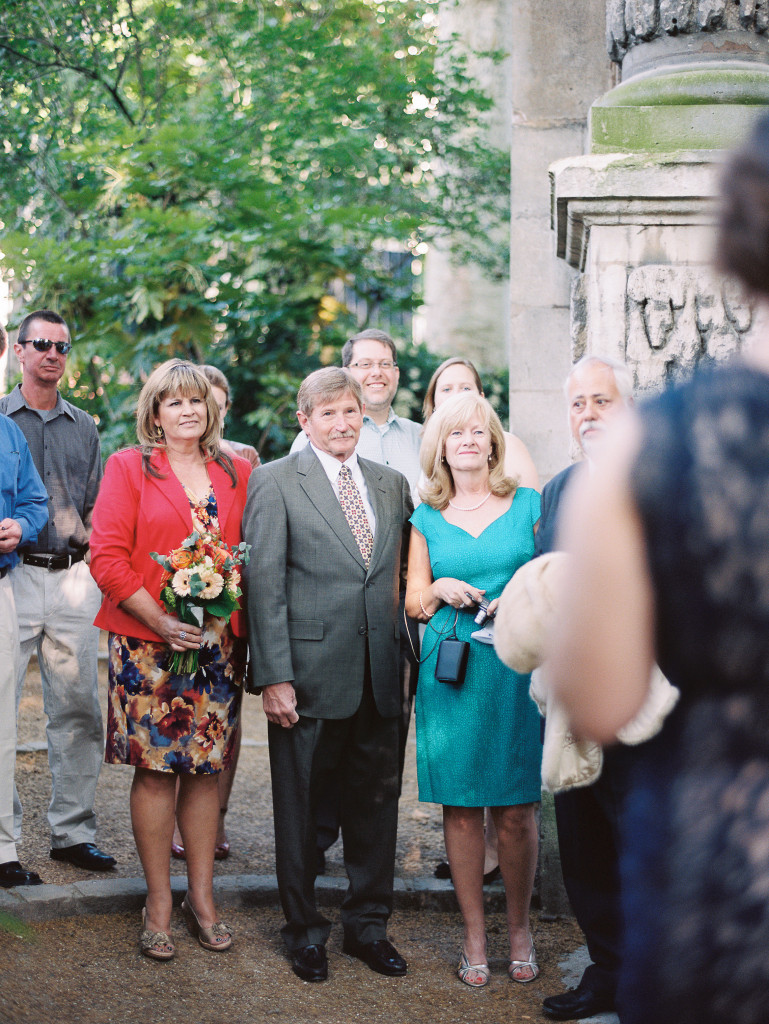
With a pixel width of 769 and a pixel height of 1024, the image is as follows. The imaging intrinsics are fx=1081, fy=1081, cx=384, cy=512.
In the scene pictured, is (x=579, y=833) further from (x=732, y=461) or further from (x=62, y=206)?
(x=62, y=206)

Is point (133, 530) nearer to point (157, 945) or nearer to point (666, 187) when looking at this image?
point (157, 945)

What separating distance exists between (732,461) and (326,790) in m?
4.07

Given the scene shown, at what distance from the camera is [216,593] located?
12.7 feet

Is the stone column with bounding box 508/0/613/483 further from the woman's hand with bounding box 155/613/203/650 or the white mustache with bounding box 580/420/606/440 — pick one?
the woman's hand with bounding box 155/613/203/650

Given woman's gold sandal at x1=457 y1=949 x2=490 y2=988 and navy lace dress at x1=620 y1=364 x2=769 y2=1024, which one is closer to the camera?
navy lace dress at x1=620 y1=364 x2=769 y2=1024

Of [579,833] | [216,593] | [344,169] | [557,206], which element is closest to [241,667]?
[216,593]

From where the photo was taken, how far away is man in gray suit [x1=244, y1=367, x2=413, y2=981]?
4.07 meters

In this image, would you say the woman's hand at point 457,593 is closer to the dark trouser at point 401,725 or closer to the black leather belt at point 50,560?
the dark trouser at point 401,725

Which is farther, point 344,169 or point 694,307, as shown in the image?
point 344,169

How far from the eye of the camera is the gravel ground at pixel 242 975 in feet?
12.1

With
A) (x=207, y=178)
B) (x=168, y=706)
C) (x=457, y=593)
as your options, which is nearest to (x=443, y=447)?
(x=457, y=593)

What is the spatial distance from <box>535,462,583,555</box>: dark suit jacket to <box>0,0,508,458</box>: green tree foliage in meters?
5.43

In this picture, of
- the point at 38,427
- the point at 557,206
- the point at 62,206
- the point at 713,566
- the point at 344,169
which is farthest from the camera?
the point at 344,169

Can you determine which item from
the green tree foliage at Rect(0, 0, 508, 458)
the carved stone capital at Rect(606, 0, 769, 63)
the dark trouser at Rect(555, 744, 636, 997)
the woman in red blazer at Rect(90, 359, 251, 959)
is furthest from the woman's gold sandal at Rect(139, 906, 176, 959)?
the green tree foliage at Rect(0, 0, 508, 458)
